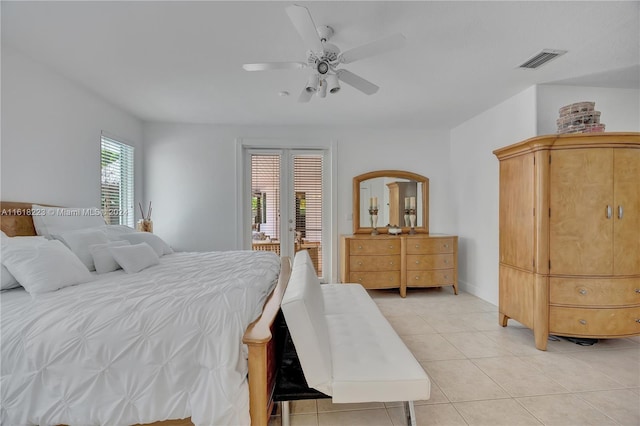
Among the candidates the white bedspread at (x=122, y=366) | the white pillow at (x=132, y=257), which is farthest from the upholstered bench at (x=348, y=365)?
the white pillow at (x=132, y=257)

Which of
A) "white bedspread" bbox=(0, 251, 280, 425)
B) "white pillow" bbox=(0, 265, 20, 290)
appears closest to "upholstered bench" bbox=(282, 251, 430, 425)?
"white bedspread" bbox=(0, 251, 280, 425)

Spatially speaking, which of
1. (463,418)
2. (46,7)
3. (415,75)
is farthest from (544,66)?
(46,7)

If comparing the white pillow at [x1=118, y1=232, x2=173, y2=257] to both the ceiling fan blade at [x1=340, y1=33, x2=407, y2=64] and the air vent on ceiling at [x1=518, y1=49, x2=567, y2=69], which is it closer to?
the ceiling fan blade at [x1=340, y1=33, x2=407, y2=64]

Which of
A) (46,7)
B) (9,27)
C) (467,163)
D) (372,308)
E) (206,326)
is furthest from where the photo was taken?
(467,163)

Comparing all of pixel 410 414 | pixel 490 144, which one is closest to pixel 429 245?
pixel 490 144

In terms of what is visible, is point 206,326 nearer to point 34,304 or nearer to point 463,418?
point 34,304

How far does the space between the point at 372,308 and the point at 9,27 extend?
10.9ft

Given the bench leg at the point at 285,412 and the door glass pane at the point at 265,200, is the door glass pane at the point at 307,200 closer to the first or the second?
the door glass pane at the point at 265,200

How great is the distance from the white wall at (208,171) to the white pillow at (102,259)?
Result: 223 centimetres

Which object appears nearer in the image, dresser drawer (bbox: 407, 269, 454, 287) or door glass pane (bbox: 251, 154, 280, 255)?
dresser drawer (bbox: 407, 269, 454, 287)

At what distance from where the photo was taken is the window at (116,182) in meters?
3.62

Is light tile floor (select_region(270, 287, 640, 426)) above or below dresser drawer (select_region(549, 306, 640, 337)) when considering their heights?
below

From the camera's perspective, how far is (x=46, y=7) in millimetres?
1917

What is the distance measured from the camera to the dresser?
14.1 feet
